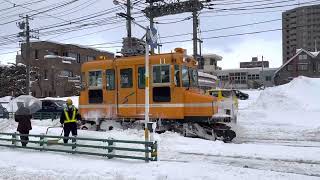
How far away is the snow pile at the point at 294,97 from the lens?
3072 cm

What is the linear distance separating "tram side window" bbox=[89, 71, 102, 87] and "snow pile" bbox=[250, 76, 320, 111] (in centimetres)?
1425

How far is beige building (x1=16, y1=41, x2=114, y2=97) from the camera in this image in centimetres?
6606

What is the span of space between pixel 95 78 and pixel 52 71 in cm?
4698

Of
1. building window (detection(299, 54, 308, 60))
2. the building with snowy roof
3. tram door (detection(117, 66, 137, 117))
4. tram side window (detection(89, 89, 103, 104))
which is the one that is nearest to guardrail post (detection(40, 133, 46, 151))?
tram door (detection(117, 66, 137, 117))

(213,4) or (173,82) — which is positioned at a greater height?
(213,4)

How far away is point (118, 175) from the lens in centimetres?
1127

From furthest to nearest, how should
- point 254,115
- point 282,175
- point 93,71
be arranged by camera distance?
point 254,115, point 93,71, point 282,175

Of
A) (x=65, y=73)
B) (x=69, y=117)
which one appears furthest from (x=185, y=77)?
(x=65, y=73)

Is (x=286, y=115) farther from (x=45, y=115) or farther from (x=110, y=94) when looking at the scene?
(x=45, y=115)

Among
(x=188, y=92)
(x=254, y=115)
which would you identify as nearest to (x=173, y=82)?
(x=188, y=92)

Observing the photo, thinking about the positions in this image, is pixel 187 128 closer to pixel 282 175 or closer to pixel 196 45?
pixel 282 175

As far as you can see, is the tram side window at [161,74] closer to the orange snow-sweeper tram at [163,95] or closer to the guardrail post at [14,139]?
the orange snow-sweeper tram at [163,95]

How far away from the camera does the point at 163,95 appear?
1873 cm

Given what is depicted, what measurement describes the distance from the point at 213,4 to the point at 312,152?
19011mm
